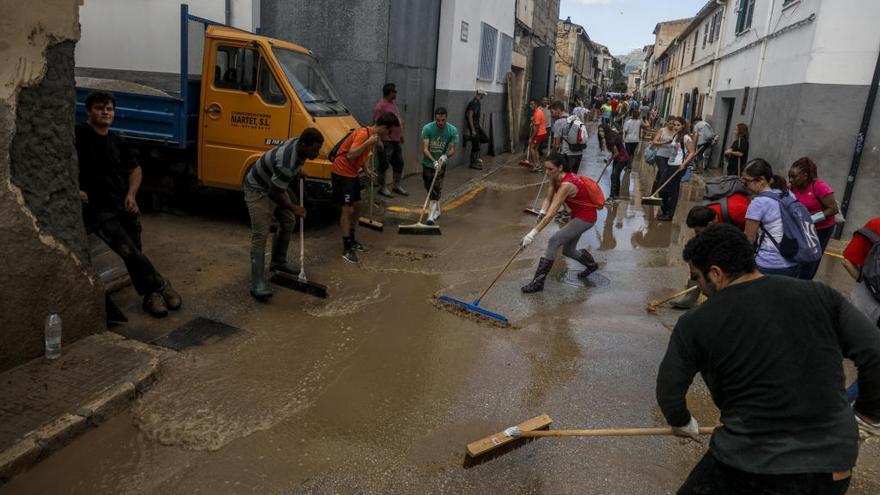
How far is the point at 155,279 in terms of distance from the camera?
5172 mm

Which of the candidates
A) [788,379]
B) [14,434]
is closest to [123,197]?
[14,434]

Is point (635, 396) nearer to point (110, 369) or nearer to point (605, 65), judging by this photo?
point (110, 369)

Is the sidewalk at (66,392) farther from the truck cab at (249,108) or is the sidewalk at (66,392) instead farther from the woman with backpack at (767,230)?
the woman with backpack at (767,230)

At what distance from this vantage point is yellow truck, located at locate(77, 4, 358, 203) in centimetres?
755

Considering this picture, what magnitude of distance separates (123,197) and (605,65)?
8204 cm

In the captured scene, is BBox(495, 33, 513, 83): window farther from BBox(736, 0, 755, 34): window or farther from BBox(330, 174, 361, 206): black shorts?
BBox(330, 174, 361, 206): black shorts

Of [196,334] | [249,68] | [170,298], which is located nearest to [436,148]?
[249,68]

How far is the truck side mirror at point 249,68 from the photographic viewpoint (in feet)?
24.8

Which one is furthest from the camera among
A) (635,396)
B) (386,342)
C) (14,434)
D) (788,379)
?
(386,342)

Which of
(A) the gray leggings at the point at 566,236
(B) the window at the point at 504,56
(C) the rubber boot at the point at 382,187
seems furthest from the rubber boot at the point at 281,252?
(B) the window at the point at 504,56

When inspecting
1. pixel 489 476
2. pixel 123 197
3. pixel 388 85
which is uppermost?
pixel 388 85

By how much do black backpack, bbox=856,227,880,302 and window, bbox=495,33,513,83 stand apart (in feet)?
47.3

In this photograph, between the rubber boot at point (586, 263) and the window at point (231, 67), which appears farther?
the window at point (231, 67)

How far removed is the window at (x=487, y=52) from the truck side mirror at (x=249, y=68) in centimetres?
868
